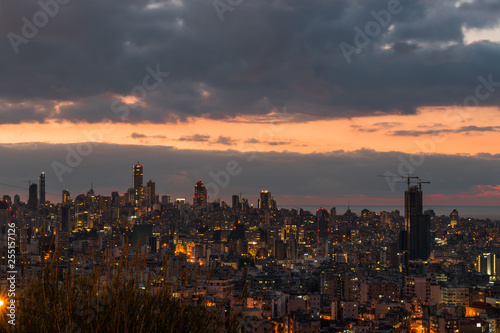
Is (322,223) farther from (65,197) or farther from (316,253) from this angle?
(65,197)

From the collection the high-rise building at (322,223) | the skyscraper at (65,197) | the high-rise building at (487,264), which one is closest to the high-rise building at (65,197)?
the skyscraper at (65,197)

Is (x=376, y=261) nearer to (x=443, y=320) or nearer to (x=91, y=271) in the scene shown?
(x=443, y=320)

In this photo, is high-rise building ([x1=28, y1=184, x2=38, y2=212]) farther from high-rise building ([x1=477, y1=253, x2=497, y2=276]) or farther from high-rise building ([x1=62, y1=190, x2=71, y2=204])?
high-rise building ([x1=477, y1=253, x2=497, y2=276])

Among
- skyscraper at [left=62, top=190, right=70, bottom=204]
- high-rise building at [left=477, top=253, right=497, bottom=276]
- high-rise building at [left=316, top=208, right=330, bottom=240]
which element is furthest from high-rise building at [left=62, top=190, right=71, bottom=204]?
high-rise building at [left=477, top=253, right=497, bottom=276]

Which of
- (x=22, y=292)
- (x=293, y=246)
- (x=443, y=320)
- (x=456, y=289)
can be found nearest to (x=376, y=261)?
(x=293, y=246)

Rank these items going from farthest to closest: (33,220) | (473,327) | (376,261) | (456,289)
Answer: (376,261), (33,220), (456,289), (473,327)

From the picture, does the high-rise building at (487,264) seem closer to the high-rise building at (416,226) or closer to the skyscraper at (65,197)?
the high-rise building at (416,226)

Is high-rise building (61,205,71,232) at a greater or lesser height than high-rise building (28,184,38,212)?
lesser

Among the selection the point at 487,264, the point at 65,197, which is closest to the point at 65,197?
the point at 65,197

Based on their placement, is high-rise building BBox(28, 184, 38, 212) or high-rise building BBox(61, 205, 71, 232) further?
high-rise building BBox(61, 205, 71, 232)
